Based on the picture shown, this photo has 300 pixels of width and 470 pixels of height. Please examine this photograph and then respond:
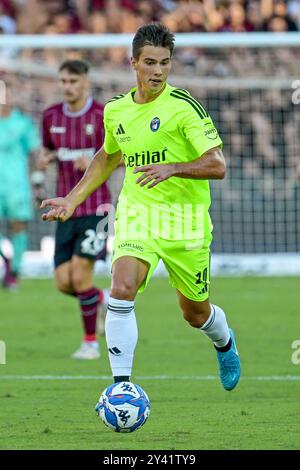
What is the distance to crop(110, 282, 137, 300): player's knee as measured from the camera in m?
6.99

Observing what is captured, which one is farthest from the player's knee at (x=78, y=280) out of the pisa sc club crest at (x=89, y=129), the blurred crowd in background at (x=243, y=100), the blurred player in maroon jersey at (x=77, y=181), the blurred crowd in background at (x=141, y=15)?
the blurred crowd in background at (x=141, y=15)


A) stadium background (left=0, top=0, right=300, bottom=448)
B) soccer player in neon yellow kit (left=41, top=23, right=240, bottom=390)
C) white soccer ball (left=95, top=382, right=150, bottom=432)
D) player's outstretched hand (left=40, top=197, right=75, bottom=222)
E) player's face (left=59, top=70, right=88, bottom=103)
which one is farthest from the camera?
stadium background (left=0, top=0, right=300, bottom=448)

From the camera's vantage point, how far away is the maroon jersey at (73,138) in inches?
419

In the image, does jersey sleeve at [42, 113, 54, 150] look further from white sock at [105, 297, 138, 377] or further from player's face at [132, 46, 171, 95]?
white sock at [105, 297, 138, 377]

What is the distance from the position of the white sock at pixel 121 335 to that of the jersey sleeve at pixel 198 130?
1026 millimetres

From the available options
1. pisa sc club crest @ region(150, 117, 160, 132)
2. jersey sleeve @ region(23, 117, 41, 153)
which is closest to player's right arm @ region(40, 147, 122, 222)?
pisa sc club crest @ region(150, 117, 160, 132)

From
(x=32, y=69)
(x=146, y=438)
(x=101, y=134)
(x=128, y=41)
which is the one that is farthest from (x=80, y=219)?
(x=32, y=69)

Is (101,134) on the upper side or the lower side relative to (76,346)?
upper

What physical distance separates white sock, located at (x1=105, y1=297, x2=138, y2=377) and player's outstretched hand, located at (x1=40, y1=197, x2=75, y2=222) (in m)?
0.65

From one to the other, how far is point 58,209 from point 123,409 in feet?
4.56

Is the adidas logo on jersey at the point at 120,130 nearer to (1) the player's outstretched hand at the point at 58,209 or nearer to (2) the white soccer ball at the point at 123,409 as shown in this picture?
(1) the player's outstretched hand at the point at 58,209

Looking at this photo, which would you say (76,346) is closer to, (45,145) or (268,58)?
(45,145)

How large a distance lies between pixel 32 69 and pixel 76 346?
7383 mm

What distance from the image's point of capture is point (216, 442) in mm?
6629
